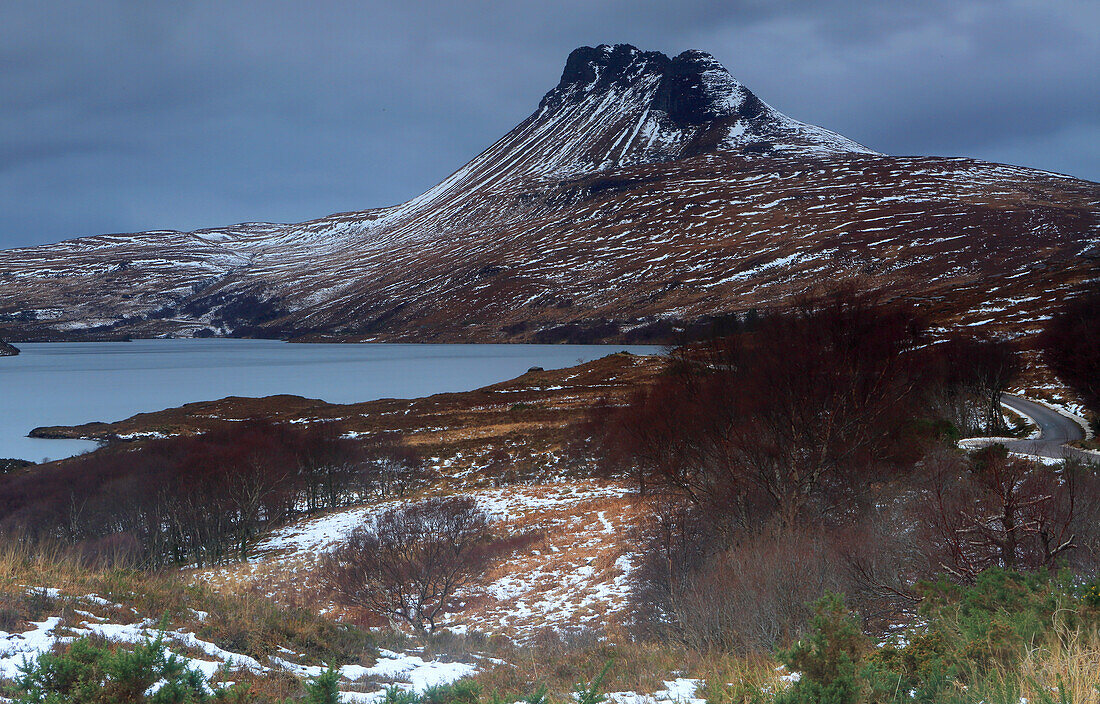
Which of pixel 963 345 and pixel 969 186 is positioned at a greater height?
pixel 969 186

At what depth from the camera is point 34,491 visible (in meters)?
33.6

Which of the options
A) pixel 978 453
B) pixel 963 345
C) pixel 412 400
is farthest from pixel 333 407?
pixel 978 453

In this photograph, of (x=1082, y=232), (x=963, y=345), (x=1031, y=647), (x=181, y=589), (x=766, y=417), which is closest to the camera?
(x=1031, y=647)

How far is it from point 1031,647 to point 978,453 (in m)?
16.8

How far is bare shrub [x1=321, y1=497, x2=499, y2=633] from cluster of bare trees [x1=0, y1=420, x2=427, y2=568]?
457 inches

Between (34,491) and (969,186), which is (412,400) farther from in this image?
(969,186)

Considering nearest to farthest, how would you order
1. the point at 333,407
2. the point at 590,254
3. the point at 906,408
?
the point at 906,408
the point at 333,407
the point at 590,254

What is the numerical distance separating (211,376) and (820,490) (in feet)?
328

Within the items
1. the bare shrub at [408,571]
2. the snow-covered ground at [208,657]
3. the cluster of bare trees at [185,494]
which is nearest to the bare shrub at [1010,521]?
the snow-covered ground at [208,657]

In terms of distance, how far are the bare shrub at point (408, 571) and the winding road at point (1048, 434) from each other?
648 inches

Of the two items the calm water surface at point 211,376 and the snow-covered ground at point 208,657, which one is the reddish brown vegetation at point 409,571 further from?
the calm water surface at point 211,376

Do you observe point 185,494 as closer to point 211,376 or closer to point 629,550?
point 629,550

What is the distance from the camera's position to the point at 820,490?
71.8 ft

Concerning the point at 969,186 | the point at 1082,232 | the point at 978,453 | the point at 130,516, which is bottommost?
the point at 130,516
